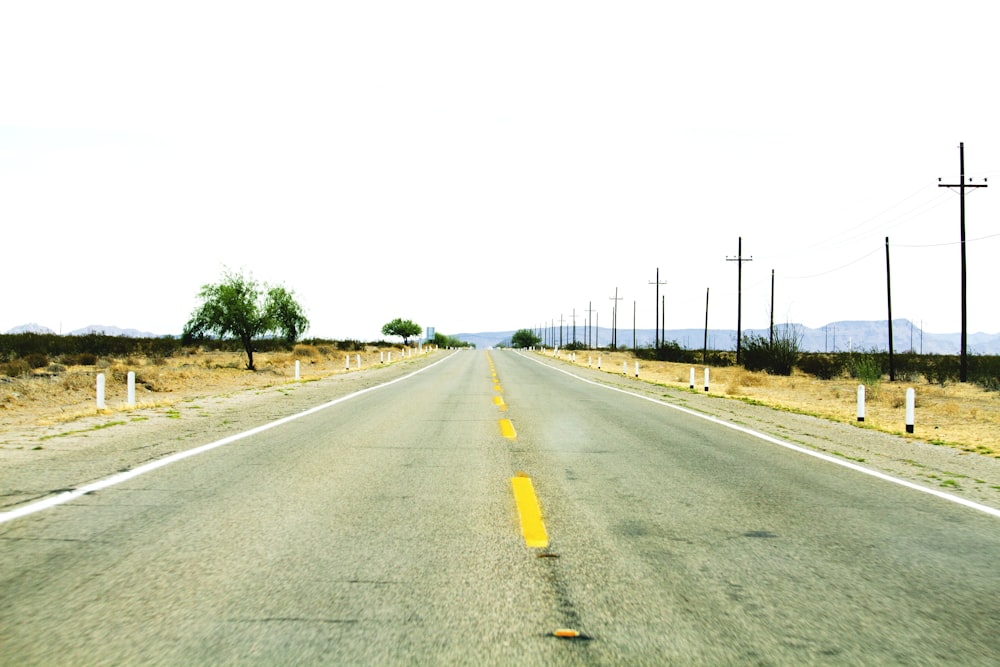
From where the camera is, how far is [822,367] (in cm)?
4453

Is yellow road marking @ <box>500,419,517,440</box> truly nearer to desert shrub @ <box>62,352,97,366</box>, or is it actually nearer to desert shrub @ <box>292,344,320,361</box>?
desert shrub @ <box>62,352,97,366</box>

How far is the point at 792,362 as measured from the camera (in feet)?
143

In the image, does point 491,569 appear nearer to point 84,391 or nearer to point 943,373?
point 84,391

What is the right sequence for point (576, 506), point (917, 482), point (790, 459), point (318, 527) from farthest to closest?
point (790, 459) < point (917, 482) < point (576, 506) < point (318, 527)

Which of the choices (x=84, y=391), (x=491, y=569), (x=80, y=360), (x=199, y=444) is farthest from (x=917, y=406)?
(x=80, y=360)

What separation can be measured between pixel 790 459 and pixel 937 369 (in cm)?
4209

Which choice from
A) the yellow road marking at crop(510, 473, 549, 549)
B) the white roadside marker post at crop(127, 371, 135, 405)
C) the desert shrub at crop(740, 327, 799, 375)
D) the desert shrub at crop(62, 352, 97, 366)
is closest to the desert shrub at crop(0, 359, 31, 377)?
the desert shrub at crop(62, 352, 97, 366)

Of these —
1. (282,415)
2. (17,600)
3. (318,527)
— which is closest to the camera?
(17,600)

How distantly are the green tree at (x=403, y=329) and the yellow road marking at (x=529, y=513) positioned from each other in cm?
15374

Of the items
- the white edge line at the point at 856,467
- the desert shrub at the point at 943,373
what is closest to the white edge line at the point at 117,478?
the white edge line at the point at 856,467

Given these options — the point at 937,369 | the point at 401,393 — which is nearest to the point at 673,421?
the point at 401,393

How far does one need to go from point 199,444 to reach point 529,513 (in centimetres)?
578

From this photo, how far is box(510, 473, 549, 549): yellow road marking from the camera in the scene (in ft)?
16.5

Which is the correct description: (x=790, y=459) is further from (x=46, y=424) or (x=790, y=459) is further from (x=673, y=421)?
(x=46, y=424)
